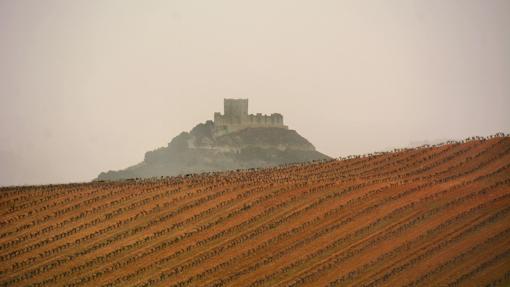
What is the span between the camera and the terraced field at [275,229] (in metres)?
50.0

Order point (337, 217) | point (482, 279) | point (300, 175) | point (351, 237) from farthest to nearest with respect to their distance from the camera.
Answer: point (300, 175) → point (337, 217) → point (351, 237) → point (482, 279)

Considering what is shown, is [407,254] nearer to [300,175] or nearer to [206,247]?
[206,247]

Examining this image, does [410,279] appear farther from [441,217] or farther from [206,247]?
[206,247]

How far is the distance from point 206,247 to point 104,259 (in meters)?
6.68

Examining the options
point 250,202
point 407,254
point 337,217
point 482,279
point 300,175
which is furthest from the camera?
point 300,175

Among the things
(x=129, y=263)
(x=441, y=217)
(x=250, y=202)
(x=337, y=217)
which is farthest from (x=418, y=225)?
(x=129, y=263)

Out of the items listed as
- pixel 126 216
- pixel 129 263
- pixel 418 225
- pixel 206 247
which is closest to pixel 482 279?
pixel 418 225

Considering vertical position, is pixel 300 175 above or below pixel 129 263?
above

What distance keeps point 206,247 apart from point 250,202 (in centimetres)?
895

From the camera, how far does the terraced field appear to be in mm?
50044

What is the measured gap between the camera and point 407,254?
51781 millimetres

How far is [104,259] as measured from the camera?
54031mm

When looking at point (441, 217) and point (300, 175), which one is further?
point (300, 175)

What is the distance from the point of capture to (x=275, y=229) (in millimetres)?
57875
